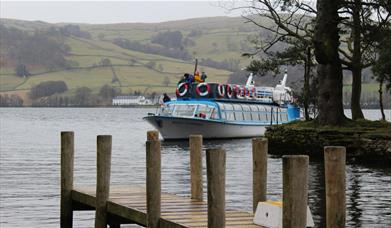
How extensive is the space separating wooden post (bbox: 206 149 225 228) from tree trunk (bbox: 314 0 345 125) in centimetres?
3300

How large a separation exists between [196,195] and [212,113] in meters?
50.9

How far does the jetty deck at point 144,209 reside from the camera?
15.1 m

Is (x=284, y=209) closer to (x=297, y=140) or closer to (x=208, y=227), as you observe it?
(x=208, y=227)

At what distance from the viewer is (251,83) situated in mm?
85000

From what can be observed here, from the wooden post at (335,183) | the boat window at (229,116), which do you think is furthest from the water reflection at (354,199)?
the boat window at (229,116)

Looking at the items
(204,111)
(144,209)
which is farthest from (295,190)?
(204,111)

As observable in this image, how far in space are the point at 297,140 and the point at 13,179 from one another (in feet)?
54.1

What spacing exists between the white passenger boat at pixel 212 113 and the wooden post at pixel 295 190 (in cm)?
5484

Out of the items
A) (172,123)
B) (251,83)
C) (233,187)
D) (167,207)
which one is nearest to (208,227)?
(167,207)

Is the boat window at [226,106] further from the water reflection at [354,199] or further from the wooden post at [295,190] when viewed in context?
the wooden post at [295,190]

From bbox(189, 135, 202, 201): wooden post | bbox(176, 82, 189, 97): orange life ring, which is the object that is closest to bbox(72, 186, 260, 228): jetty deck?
bbox(189, 135, 202, 201): wooden post

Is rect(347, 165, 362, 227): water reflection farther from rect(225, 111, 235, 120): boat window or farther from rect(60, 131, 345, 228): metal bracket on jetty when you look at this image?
rect(225, 111, 235, 120): boat window

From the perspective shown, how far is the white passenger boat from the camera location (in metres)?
68.5

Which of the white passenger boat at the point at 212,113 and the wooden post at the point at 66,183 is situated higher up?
the white passenger boat at the point at 212,113
